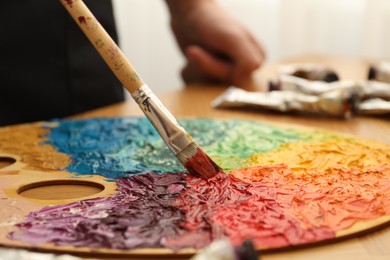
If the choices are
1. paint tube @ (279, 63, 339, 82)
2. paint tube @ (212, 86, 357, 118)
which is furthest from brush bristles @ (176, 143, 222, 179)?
paint tube @ (279, 63, 339, 82)

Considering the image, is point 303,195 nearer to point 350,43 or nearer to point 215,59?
point 215,59

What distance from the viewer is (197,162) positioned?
591 mm

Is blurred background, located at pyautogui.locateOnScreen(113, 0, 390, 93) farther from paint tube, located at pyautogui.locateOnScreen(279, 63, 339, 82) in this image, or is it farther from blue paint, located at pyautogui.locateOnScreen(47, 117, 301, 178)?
blue paint, located at pyautogui.locateOnScreen(47, 117, 301, 178)

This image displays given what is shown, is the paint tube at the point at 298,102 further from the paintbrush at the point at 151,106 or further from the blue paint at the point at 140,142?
the paintbrush at the point at 151,106

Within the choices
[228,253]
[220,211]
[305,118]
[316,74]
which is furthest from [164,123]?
[316,74]

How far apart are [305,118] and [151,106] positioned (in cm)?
35

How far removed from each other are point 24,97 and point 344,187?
20.5 inches

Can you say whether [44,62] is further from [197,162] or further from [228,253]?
[228,253]

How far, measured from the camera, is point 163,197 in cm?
54

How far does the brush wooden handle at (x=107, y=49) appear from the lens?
60 centimetres

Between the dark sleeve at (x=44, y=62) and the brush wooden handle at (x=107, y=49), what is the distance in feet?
1.05

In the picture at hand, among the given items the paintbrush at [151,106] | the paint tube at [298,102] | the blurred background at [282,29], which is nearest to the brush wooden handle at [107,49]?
the paintbrush at [151,106]

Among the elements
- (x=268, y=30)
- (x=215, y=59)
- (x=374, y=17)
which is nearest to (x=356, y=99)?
(x=215, y=59)

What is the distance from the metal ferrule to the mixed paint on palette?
1.2 inches
